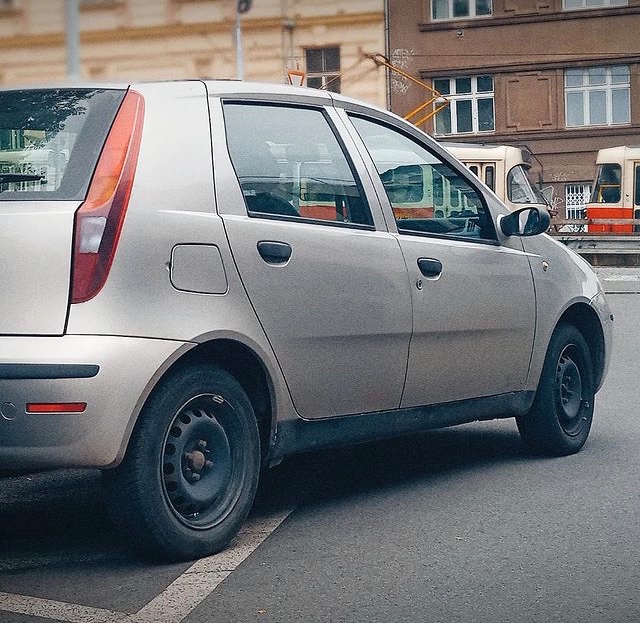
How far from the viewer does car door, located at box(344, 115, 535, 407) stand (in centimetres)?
568

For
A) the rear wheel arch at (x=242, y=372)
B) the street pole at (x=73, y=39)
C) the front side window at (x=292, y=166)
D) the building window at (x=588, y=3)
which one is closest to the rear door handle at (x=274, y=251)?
the front side window at (x=292, y=166)

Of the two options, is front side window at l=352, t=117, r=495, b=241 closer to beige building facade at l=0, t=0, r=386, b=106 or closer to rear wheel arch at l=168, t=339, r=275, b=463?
beige building facade at l=0, t=0, r=386, b=106

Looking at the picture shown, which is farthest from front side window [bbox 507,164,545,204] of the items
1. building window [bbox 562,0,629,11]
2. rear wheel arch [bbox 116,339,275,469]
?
rear wheel arch [bbox 116,339,275,469]

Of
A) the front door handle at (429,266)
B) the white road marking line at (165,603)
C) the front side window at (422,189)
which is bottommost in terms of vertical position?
the white road marking line at (165,603)

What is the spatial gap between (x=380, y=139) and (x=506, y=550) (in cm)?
189

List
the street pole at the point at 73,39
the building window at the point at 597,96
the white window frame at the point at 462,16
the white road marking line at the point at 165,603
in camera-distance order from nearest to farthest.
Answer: the street pole at the point at 73,39 → the white road marking line at the point at 165,603 → the building window at the point at 597,96 → the white window frame at the point at 462,16

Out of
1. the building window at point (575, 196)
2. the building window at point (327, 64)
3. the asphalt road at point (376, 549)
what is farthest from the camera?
the building window at point (575, 196)

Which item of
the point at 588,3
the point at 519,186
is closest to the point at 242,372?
the point at 519,186

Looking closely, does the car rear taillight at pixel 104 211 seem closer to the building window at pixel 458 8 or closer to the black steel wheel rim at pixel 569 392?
the black steel wheel rim at pixel 569 392

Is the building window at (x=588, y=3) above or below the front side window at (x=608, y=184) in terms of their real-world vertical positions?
above

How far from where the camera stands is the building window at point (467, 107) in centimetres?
4206

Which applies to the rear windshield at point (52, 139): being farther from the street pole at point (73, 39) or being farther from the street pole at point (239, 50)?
the street pole at point (73, 39)

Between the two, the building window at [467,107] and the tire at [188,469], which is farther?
the building window at [467,107]

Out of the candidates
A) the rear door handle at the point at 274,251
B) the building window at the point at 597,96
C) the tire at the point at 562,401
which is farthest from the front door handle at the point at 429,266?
the building window at the point at 597,96
